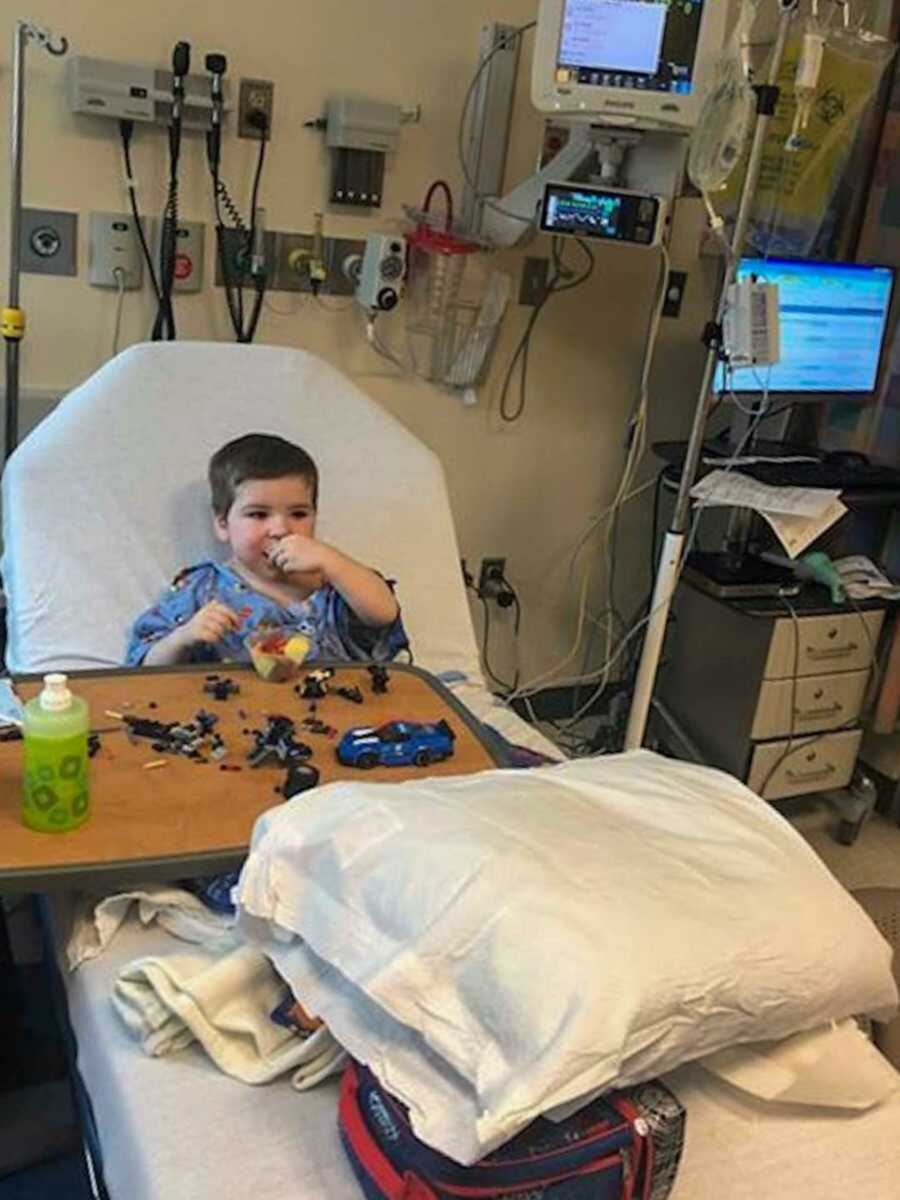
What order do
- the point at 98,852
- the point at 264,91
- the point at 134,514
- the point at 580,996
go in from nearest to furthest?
the point at 580,996 → the point at 98,852 → the point at 134,514 → the point at 264,91

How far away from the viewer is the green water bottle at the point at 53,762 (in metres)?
1.15

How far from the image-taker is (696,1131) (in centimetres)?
104

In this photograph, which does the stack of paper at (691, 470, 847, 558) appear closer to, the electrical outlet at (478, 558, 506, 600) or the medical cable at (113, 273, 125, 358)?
the electrical outlet at (478, 558, 506, 600)

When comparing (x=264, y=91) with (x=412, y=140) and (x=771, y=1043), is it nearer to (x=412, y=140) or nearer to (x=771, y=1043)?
(x=412, y=140)

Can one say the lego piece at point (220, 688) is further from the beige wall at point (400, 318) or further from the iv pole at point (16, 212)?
the iv pole at point (16, 212)

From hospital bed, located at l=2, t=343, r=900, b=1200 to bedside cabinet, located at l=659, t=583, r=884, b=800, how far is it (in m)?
0.77

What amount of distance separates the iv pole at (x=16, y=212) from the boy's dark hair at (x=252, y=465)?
517mm

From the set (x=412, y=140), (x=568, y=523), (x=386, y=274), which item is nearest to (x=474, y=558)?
(x=568, y=523)

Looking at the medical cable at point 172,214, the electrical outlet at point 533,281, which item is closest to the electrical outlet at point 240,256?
the medical cable at point 172,214

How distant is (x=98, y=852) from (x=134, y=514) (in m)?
0.82

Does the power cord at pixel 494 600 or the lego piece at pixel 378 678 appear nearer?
the lego piece at pixel 378 678

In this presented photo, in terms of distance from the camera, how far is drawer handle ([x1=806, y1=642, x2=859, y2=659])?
249cm

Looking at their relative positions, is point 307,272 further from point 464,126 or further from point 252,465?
point 252,465

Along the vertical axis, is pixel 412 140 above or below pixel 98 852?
above
